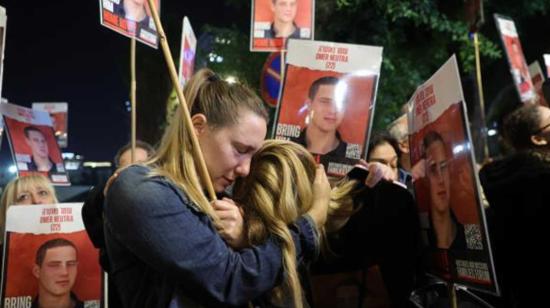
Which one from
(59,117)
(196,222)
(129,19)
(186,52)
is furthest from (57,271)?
(59,117)

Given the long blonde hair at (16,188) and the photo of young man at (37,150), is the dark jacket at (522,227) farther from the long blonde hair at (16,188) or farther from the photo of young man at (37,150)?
the photo of young man at (37,150)

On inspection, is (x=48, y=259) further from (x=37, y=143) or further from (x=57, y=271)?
(x=37, y=143)

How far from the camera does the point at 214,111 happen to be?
1.76 m

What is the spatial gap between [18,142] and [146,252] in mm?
3154

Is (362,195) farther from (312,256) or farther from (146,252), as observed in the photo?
(146,252)

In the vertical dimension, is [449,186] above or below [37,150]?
→ below

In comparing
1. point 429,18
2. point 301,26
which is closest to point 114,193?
point 301,26

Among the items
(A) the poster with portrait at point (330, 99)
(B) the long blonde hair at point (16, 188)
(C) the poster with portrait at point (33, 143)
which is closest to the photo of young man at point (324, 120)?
(A) the poster with portrait at point (330, 99)

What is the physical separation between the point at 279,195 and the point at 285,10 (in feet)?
8.00

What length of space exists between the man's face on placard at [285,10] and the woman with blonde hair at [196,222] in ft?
7.35

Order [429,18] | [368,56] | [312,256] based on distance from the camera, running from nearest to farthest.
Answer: [312,256], [368,56], [429,18]

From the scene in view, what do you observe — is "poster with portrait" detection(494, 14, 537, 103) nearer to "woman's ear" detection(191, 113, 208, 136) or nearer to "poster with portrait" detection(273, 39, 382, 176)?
"poster with portrait" detection(273, 39, 382, 176)

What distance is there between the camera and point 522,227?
2273 millimetres

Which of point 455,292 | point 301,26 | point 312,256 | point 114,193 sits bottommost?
point 455,292
